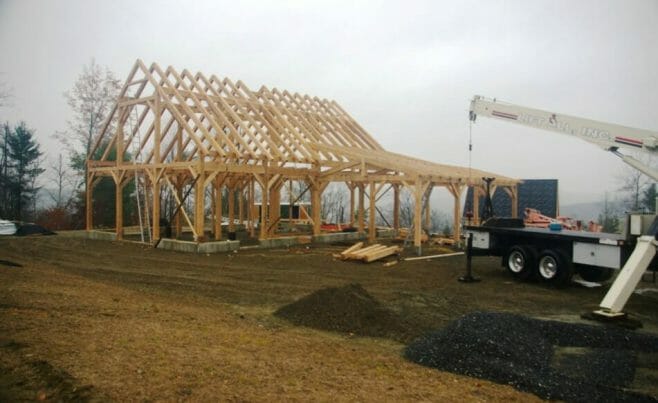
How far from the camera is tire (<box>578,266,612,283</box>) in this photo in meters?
11.2

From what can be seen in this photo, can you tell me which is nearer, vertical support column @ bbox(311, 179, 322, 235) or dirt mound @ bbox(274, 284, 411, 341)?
dirt mound @ bbox(274, 284, 411, 341)

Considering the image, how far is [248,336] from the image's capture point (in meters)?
6.30

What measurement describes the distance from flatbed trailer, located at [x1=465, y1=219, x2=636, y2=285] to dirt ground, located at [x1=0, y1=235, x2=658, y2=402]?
47 cm

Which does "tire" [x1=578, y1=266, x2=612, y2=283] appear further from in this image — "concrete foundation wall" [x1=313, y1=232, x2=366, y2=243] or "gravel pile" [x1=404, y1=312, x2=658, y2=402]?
"concrete foundation wall" [x1=313, y1=232, x2=366, y2=243]

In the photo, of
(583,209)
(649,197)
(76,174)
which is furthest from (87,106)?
(583,209)

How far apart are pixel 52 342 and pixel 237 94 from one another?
16.0 meters

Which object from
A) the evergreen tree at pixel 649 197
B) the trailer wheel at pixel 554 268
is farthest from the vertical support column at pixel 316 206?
the evergreen tree at pixel 649 197

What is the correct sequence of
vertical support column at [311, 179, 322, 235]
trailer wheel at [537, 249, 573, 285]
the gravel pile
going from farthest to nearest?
vertical support column at [311, 179, 322, 235] < trailer wheel at [537, 249, 573, 285] < the gravel pile

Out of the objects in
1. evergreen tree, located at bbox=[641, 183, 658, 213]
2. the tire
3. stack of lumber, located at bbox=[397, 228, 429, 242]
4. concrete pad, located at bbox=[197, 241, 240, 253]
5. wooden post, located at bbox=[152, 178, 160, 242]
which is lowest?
the tire

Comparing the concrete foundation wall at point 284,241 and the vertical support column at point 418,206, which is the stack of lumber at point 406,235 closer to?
the vertical support column at point 418,206

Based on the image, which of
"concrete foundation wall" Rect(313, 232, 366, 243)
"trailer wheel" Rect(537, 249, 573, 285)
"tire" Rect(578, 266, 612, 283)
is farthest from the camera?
"concrete foundation wall" Rect(313, 232, 366, 243)

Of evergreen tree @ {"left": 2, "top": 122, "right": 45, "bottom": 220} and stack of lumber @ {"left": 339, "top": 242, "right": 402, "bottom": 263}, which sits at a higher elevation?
evergreen tree @ {"left": 2, "top": 122, "right": 45, "bottom": 220}

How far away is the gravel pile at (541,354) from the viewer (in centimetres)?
490

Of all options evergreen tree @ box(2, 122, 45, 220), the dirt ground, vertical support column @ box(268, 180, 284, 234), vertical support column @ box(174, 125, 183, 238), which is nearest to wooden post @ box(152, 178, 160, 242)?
vertical support column @ box(174, 125, 183, 238)
